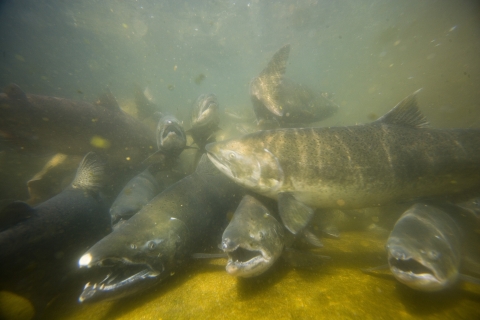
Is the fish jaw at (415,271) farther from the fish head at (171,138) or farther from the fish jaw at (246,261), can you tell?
the fish head at (171,138)

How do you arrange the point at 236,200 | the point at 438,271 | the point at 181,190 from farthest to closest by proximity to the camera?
1. the point at 236,200
2. the point at 181,190
3. the point at 438,271

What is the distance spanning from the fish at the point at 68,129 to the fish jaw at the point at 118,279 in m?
4.69

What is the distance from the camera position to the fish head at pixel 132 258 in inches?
90.4

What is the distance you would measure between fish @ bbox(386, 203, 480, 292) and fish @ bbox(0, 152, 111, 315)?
5.17 metres

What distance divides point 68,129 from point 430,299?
30.0 ft

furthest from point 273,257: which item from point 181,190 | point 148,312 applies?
point 181,190

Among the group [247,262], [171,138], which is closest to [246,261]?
[247,262]

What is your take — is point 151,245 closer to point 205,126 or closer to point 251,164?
point 251,164

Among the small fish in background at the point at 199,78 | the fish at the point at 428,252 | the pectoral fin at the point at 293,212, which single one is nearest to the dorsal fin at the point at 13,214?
the pectoral fin at the point at 293,212

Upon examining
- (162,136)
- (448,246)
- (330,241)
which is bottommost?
(330,241)

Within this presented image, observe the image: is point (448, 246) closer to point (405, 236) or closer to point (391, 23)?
point (405, 236)

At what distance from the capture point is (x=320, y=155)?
11.9ft

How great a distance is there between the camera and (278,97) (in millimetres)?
7168

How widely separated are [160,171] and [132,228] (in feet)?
11.4
